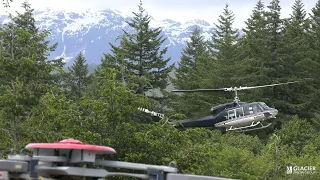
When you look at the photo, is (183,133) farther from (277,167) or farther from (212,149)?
(277,167)

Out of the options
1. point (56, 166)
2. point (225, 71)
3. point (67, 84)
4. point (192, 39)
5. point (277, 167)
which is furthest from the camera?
point (192, 39)

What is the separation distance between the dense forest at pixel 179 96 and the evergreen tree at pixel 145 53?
0.09 m

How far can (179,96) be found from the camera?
165 ft

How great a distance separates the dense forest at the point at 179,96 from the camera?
1496 cm

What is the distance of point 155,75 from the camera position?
4541 centimetres

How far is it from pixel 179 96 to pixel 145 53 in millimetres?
7362

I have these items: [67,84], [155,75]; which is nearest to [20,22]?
[155,75]

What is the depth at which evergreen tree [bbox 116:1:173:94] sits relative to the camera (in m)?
43.5

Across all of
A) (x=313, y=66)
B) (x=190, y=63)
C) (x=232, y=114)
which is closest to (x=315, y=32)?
(x=313, y=66)

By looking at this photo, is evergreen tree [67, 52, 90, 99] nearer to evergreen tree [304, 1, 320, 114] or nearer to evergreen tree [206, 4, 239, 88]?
evergreen tree [206, 4, 239, 88]

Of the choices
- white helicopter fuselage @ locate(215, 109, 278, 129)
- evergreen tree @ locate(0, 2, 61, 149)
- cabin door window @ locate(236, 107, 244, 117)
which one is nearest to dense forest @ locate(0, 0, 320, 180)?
evergreen tree @ locate(0, 2, 61, 149)

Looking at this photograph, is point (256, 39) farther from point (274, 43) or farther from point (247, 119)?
point (247, 119)

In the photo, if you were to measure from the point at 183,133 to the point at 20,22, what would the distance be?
3016 cm

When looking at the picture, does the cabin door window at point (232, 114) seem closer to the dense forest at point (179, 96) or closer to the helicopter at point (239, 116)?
the helicopter at point (239, 116)
